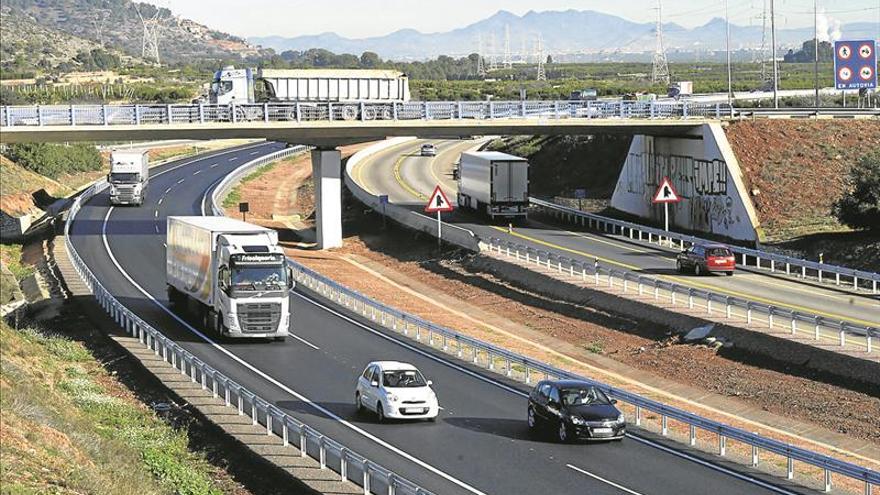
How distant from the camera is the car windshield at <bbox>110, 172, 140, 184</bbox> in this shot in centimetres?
9038

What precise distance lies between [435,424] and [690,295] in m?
18.4

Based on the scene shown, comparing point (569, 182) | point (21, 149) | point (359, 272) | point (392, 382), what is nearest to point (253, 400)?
point (392, 382)

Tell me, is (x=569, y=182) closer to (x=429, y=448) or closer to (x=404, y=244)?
(x=404, y=244)

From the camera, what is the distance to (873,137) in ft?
242

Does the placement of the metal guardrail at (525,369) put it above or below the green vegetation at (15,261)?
below

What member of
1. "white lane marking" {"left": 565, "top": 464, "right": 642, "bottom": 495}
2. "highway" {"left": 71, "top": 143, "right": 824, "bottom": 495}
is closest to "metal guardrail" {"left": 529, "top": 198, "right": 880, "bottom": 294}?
"highway" {"left": 71, "top": 143, "right": 824, "bottom": 495}

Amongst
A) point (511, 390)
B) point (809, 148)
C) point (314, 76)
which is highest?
point (314, 76)

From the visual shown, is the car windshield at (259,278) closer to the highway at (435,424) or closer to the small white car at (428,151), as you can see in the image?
the highway at (435,424)

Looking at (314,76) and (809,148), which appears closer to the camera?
(809,148)

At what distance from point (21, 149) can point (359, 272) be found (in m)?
53.5

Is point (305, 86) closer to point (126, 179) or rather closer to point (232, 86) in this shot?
point (232, 86)

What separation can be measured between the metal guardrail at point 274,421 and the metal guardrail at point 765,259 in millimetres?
25646

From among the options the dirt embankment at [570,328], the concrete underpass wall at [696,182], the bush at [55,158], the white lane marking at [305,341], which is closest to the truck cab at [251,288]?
the white lane marking at [305,341]

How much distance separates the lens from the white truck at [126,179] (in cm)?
9012
